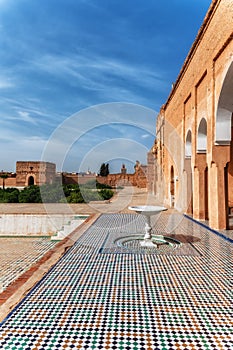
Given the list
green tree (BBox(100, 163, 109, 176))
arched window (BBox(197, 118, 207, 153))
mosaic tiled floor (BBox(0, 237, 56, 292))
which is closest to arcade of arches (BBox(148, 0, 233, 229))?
arched window (BBox(197, 118, 207, 153))

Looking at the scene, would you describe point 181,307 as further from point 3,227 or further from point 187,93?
point 3,227

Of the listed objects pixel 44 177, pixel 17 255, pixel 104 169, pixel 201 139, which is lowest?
pixel 17 255

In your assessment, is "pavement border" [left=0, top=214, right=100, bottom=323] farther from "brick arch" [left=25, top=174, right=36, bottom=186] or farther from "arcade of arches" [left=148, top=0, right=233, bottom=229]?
"brick arch" [left=25, top=174, right=36, bottom=186]

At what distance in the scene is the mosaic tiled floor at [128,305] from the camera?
1.35 meters

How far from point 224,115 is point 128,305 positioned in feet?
9.75

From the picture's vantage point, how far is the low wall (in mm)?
6285

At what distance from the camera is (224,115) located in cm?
380

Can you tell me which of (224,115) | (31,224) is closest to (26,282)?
(224,115)

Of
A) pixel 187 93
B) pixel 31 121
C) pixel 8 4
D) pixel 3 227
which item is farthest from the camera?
pixel 31 121

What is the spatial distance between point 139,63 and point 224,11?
415cm

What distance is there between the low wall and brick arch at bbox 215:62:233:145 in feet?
12.4

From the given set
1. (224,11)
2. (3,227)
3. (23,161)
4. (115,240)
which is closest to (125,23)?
(224,11)

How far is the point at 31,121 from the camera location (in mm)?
10594

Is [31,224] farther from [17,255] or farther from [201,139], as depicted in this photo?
[201,139]
